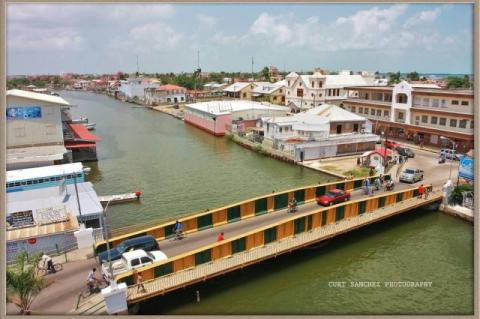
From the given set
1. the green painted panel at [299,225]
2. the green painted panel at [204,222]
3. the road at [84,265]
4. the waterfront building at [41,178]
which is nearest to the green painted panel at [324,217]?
the green painted panel at [299,225]

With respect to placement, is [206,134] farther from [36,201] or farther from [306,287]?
[306,287]

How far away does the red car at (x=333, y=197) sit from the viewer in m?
25.4

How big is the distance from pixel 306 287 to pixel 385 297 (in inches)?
139

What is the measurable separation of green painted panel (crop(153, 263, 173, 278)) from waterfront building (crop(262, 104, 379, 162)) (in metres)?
25.8

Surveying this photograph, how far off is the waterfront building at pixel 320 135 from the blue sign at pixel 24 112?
79.1 feet

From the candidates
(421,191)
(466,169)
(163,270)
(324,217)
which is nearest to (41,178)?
(163,270)

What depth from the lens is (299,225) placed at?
70.7ft

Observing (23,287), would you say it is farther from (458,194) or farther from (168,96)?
(168,96)

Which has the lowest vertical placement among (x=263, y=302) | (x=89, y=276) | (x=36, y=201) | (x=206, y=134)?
(x=263, y=302)

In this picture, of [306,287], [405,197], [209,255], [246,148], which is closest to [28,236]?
[209,255]

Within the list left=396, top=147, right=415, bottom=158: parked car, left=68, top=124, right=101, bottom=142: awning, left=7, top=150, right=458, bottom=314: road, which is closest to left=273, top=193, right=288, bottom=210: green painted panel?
left=7, top=150, right=458, bottom=314: road

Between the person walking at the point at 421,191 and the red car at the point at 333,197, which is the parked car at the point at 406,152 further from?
the red car at the point at 333,197

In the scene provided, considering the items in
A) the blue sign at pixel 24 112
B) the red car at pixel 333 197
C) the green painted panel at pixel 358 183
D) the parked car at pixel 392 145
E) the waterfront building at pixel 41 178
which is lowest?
the red car at pixel 333 197

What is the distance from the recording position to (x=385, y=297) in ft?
59.9
